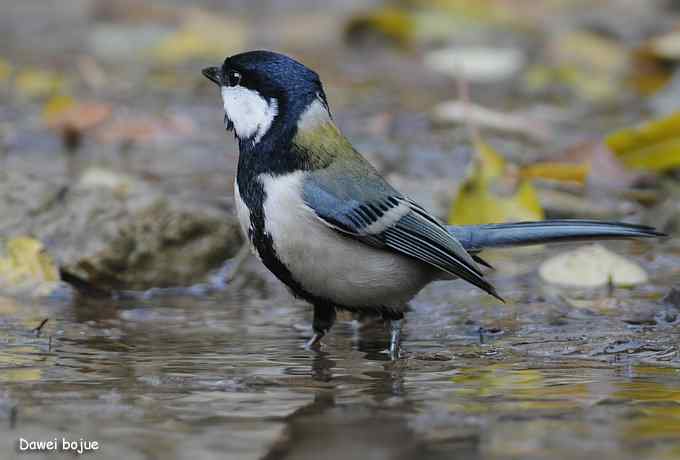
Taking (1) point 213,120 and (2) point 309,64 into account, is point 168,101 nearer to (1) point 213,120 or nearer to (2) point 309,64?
(1) point 213,120

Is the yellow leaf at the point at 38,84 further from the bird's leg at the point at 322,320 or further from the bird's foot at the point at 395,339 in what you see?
the bird's foot at the point at 395,339

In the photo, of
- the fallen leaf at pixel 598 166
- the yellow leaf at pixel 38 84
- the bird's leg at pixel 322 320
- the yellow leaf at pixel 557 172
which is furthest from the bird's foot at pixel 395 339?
the yellow leaf at pixel 38 84

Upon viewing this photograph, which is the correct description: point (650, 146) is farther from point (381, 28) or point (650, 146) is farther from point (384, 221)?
point (381, 28)

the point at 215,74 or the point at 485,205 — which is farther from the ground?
the point at 215,74

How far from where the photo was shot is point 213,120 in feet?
27.1

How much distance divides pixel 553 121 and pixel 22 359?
5.13 metres

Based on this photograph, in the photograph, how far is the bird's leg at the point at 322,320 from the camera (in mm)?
4578

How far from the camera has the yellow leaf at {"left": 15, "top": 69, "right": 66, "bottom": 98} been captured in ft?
28.3

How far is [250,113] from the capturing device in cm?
462

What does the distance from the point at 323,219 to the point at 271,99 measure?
1.77ft

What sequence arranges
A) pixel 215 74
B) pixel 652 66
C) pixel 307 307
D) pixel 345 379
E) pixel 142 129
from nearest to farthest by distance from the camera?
pixel 345 379 → pixel 215 74 → pixel 307 307 → pixel 142 129 → pixel 652 66

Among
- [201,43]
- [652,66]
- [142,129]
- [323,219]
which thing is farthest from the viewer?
[201,43]

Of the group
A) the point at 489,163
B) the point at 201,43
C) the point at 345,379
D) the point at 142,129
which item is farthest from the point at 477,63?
→ the point at 345,379

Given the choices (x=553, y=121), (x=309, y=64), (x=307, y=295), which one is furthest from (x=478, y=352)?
(x=309, y=64)
